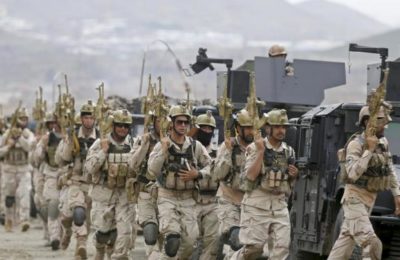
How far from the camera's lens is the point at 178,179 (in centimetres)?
1627

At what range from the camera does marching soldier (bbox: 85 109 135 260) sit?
706 inches

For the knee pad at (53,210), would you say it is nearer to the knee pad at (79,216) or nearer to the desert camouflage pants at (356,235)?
the knee pad at (79,216)

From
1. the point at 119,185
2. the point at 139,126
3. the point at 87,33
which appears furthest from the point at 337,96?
the point at 87,33

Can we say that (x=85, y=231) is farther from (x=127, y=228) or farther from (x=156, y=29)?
(x=156, y=29)

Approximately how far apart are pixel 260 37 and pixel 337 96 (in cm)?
9452

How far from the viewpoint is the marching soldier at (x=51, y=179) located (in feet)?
73.6

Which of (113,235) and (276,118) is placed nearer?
(276,118)

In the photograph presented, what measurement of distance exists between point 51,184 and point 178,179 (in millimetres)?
6837

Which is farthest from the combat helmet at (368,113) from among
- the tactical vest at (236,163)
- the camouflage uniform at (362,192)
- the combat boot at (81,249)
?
the combat boot at (81,249)

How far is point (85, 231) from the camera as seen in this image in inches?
768

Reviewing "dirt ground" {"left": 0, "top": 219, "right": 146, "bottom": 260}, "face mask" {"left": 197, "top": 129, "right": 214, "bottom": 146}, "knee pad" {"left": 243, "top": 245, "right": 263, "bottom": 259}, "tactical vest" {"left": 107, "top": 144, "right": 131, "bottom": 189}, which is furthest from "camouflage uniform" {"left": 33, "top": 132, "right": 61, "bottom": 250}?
"knee pad" {"left": 243, "top": 245, "right": 263, "bottom": 259}

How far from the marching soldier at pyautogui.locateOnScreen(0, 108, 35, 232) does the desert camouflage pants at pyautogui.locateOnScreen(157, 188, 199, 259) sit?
31.5 ft

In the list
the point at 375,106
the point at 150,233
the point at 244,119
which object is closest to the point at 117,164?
the point at 150,233

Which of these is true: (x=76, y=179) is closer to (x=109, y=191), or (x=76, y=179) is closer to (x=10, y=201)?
(x=109, y=191)
